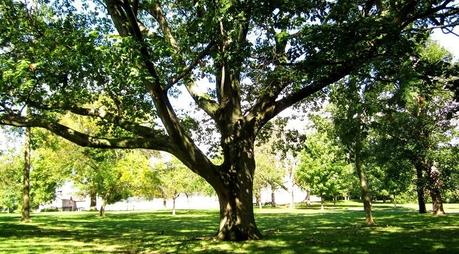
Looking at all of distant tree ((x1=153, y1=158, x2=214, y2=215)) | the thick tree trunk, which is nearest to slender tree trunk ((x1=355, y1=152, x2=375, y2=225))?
the thick tree trunk

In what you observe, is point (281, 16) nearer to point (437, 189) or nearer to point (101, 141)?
point (101, 141)

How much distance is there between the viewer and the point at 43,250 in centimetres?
1478

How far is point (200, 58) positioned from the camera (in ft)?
44.5

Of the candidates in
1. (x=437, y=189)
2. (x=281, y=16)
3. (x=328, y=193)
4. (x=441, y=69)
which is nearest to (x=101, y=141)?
(x=281, y=16)

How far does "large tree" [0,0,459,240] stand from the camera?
10.6 meters

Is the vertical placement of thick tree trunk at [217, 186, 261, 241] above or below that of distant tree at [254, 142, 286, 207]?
below

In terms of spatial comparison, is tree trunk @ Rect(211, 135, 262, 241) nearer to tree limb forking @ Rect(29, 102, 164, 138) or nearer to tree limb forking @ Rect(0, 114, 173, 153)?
tree limb forking @ Rect(0, 114, 173, 153)

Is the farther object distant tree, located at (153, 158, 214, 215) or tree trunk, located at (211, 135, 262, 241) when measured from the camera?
distant tree, located at (153, 158, 214, 215)

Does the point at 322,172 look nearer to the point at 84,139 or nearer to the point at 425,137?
the point at 425,137

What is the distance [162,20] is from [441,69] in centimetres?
1070

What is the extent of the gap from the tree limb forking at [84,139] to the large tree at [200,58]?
0.04m

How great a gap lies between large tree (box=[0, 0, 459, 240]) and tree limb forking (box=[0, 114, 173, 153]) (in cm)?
4

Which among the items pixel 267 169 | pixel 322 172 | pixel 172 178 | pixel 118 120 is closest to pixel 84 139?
pixel 118 120

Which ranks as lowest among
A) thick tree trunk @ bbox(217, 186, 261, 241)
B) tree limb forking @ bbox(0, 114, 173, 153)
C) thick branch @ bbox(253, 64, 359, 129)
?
thick tree trunk @ bbox(217, 186, 261, 241)
